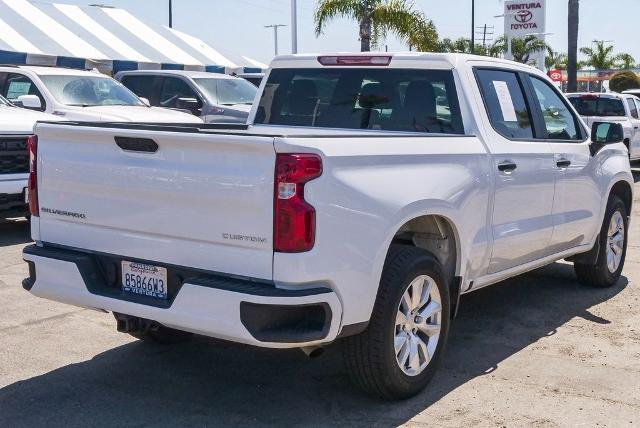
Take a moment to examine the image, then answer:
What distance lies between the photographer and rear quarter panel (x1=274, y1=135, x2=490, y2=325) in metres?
3.97

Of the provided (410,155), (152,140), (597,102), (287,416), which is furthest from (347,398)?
(597,102)

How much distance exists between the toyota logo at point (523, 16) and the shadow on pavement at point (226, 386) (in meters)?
45.9

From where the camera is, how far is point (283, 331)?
400cm

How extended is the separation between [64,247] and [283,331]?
1467mm

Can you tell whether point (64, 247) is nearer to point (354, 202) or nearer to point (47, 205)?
point (47, 205)

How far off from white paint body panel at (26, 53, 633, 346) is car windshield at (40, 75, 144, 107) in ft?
25.9

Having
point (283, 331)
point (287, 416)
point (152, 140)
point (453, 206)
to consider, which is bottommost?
point (287, 416)

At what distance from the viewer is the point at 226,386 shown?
16.2 feet

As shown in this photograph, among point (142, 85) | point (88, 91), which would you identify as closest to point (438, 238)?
point (88, 91)

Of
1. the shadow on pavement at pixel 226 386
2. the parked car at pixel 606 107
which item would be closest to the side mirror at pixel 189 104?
the parked car at pixel 606 107

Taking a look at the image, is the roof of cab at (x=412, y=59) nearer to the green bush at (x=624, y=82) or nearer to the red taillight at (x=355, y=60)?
the red taillight at (x=355, y=60)

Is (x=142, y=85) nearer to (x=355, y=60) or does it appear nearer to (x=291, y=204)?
(x=355, y=60)

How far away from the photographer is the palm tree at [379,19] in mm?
25781

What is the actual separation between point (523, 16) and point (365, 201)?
48210mm
